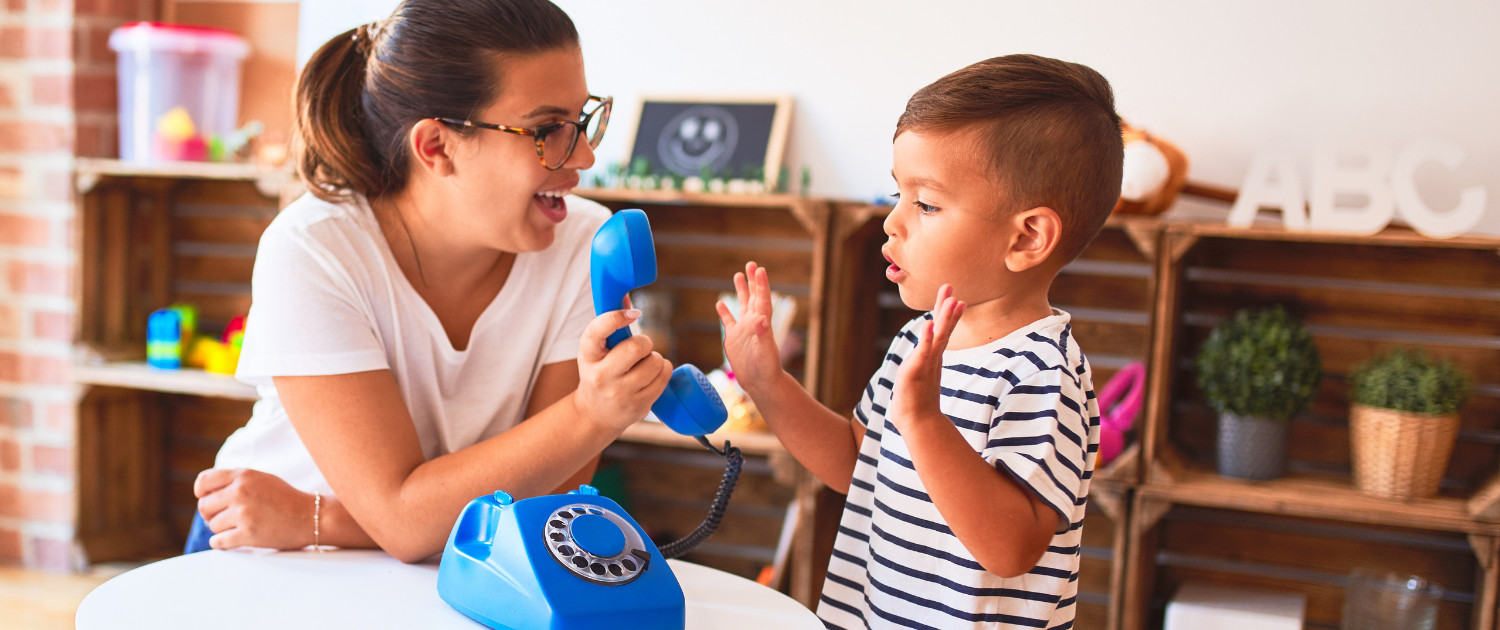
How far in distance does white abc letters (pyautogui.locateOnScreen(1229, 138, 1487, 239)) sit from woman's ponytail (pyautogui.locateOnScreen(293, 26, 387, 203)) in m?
1.51

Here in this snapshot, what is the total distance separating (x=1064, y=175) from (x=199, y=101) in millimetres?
2391

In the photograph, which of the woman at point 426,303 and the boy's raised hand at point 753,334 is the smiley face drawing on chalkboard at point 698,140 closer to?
the woman at point 426,303

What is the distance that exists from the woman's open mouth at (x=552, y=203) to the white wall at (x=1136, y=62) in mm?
1212

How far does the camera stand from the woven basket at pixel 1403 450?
6.11 feet

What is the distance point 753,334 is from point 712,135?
1.40 m

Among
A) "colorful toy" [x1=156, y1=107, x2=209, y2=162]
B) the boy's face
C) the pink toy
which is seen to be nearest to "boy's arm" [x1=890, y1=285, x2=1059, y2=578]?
the boy's face

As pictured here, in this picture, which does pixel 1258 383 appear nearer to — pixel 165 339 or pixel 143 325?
pixel 165 339

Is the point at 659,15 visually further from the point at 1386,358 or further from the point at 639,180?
the point at 1386,358

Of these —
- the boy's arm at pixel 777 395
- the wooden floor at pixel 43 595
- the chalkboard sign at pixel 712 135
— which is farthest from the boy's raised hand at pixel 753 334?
the wooden floor at pixel 43 595

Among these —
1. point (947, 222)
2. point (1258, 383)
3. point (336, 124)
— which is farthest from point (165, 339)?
point (1258, 383)

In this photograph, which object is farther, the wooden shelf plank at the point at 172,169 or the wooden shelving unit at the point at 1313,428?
the wooden shelf plank at the point at 172,169

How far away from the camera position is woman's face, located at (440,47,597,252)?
119 centimetres

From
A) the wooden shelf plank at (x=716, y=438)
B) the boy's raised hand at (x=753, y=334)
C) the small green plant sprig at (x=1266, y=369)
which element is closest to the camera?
the boy's raised hand at (x=753, y=334)

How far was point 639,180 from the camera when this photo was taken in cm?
228
